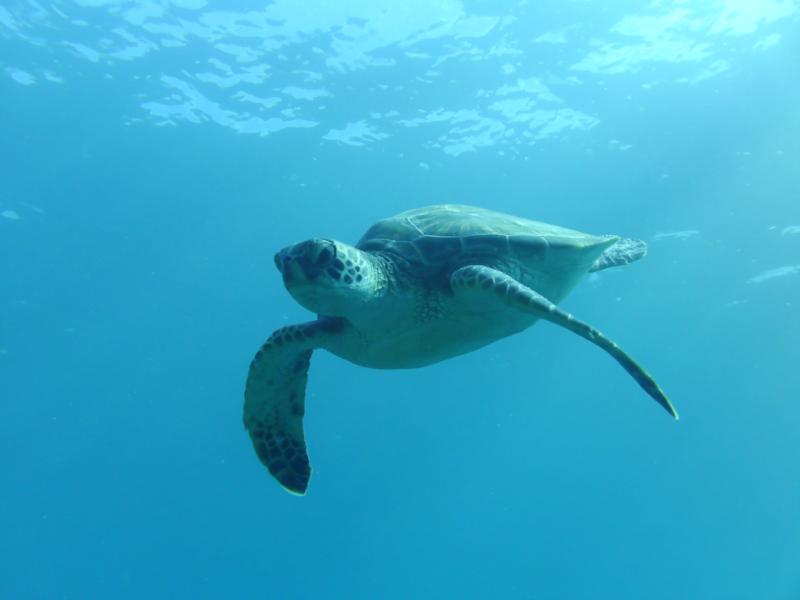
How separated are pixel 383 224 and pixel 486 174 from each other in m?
14.8

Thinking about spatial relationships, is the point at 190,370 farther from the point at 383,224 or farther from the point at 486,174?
the point at 383,224

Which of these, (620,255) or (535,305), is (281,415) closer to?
(535,305)

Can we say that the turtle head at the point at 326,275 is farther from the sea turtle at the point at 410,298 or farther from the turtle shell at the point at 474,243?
the turtle shell at the point at 474,243

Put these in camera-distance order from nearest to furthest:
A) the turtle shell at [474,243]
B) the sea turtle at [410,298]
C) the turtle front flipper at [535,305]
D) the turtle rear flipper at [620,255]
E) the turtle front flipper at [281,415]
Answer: the turtle front flipper at [535,305]
the sea turtle at [410,298]
the turtle shell at [474,243]
the turtle front flipper at [281,415]
the turtle rear flipper at [620,255]

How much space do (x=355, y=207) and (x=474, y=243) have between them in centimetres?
1851

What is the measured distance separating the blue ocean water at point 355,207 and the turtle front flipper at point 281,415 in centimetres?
1111

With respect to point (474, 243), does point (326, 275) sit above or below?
below

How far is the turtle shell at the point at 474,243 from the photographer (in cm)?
429

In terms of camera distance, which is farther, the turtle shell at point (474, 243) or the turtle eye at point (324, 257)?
the turtle shell at point (474, 243)

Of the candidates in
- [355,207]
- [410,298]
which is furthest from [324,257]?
[355,207]

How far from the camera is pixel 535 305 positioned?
354 cm

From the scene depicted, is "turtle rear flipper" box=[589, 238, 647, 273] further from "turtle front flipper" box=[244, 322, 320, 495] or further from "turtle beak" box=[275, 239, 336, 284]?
"turtle beak" box=[275, 239, 336, 284]

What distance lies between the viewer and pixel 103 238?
24.6 meters

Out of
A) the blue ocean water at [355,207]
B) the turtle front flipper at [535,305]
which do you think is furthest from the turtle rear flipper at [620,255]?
the blue ocean water at [355,207]
